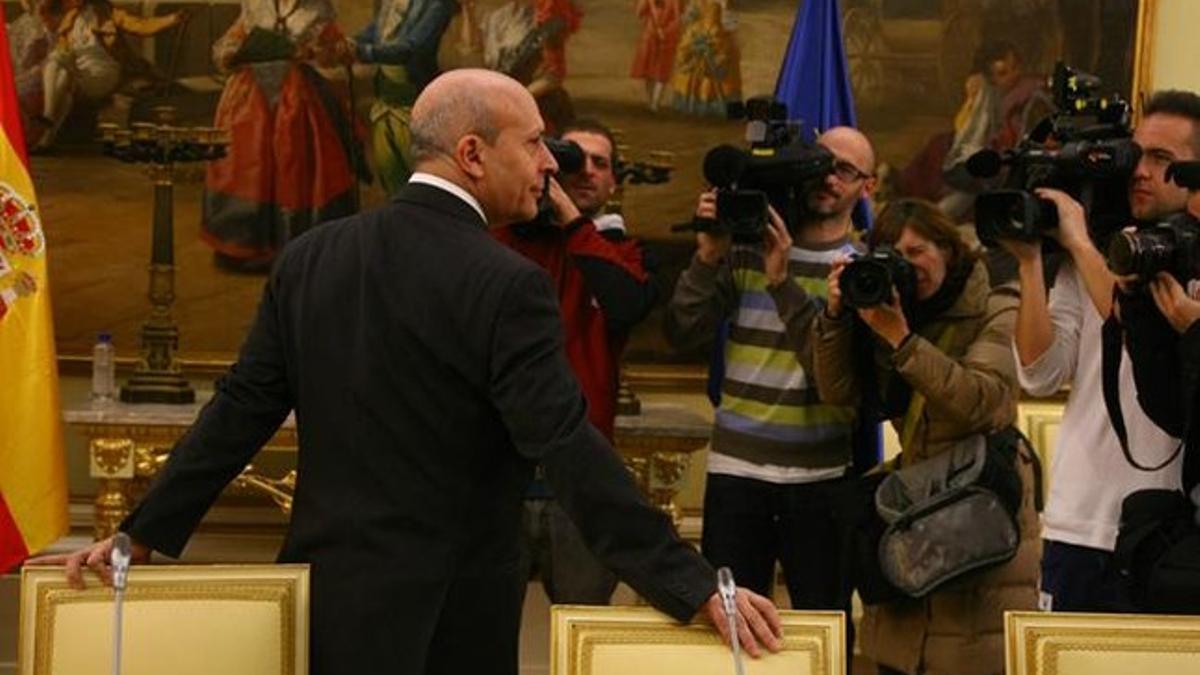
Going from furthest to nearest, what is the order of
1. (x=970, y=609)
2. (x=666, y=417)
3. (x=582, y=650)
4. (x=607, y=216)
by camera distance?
(x=666, y=417) < (x=607, y=216) < (x=970, y=609) < (x=582, y=650)

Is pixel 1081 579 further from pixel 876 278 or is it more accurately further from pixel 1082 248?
pixel 876 278

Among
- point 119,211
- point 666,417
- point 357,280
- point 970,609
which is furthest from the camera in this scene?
point 119,211

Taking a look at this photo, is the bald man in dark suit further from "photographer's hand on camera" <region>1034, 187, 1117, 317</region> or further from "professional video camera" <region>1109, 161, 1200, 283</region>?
"photographer's hand on camera" <region>1034, 187, 1117, 317</region>

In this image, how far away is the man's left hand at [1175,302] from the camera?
3859 mm

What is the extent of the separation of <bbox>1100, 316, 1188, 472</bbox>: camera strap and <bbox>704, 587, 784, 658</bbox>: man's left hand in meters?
1.19

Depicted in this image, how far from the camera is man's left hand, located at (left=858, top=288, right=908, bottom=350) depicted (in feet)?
15.2

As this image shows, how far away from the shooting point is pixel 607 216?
18.0ft

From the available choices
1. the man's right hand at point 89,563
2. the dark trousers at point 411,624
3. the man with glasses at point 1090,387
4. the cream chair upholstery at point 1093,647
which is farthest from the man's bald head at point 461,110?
the man with glasses at point 1090,387

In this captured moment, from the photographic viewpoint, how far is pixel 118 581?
10.5 ft

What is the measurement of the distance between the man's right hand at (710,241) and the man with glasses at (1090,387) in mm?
932

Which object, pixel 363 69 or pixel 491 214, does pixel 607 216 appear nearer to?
pixel 363 69

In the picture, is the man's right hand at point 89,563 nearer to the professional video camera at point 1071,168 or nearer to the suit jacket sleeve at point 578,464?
the suit jacket sleeve at point 578,464

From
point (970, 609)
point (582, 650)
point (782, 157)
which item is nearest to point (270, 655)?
point (582, 650)

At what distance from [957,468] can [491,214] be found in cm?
151
